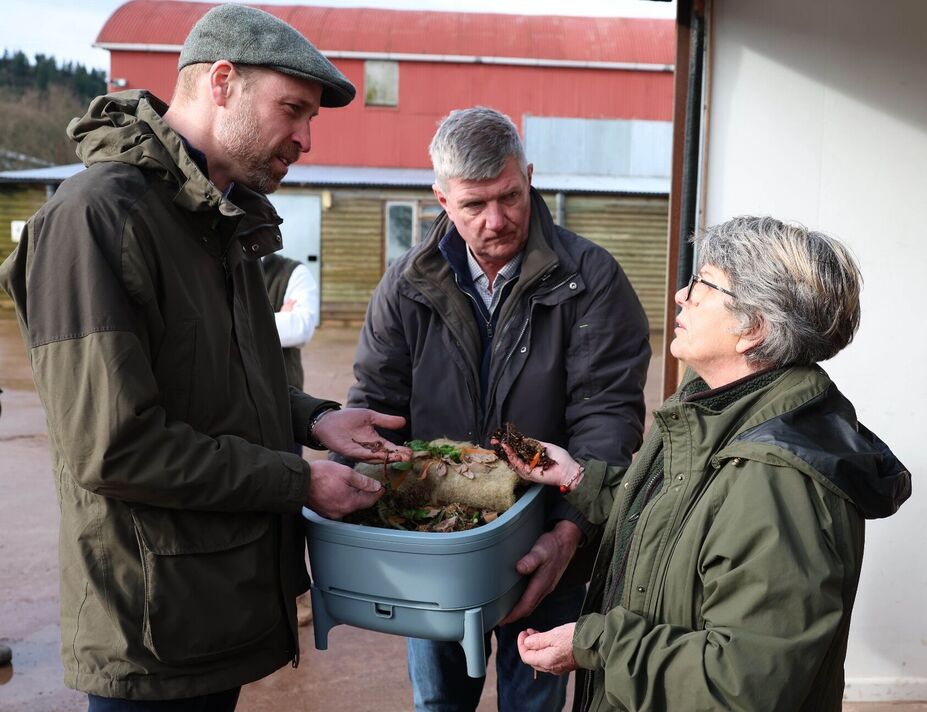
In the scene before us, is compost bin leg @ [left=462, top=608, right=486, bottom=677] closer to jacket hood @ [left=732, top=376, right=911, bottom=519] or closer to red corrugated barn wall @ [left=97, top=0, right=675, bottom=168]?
jacket hood @ [left=732, top=376, right=911, bottom=519]

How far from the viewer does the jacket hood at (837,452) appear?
165cm

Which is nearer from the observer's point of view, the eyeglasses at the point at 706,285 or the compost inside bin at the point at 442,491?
the eyeglasses at the point at 706,285

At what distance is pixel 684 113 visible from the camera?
3770 mm

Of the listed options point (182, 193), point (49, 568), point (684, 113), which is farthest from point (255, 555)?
→ point (49, 568)

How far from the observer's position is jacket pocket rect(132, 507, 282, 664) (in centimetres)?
191

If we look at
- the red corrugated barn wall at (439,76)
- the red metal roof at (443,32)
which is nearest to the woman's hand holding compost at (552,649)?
the red corrugated barn wall at (439,76)

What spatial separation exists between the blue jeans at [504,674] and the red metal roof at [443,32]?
2206 centimetres

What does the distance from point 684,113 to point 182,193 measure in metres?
2.44

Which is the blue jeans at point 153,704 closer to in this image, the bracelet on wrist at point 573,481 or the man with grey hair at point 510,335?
the man with grey hair at point 510,335

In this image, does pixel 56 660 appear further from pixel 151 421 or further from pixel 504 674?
pixel 151 421

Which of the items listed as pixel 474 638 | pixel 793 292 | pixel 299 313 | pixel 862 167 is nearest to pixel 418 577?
pixel 474 638

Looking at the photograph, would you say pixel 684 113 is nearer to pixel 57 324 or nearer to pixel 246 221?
pixel 246 221

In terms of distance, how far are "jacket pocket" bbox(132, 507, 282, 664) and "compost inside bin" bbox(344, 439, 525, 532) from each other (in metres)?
0.30

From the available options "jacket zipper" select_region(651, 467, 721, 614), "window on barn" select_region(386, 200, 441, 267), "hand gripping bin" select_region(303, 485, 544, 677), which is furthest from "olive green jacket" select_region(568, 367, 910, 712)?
"window on barn" select_region(386, 200, 441, 267)
